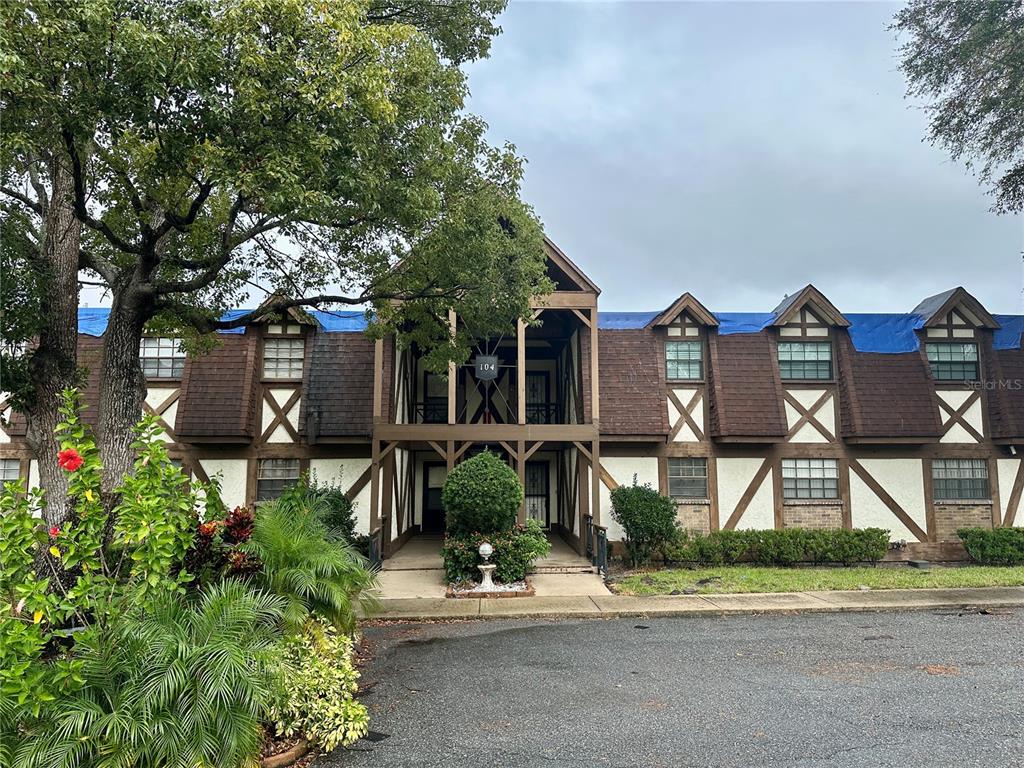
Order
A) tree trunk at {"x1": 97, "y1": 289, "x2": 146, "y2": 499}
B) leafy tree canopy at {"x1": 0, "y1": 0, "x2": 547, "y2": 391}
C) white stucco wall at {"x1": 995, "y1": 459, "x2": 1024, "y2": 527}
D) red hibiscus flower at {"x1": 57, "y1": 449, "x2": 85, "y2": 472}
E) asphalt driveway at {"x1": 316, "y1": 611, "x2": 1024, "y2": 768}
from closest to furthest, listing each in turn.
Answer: red hibiscus flower at {"x1": 57, "y1": 449, "x2": 85, "y2": 472}
asphalt driveway at {"x1": 316, "y1": 611, "x2": 1024, "y2": 768}
leafy tree canopy at {"x1": 0, "y1": 0, "x2": 547, "y2": 391}
tree trunk at {"x1": 97, "y1": 289, "x2": 146, "y2": 499}
white stucco wall at {"x1": 995, "y1": 459, "x2": 1024, "y2": 527}

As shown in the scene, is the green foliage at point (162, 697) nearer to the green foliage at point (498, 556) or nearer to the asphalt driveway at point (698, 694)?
the asphalt driveway at point (698, 694)

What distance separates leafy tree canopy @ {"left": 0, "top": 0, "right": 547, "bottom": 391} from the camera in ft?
18.2

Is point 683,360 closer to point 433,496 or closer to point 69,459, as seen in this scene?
point 433,496

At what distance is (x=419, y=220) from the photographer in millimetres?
7605

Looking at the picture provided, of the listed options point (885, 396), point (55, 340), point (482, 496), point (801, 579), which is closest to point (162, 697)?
point (55, 340)

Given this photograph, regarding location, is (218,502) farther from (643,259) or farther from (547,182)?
(643,259)

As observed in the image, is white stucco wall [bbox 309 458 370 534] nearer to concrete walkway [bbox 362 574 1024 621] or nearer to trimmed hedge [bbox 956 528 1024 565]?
concrete walkway [bbox 362 574 1024 621]

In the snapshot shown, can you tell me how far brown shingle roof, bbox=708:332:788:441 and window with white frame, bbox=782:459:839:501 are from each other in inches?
42.7

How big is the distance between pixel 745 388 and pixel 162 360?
1500cm

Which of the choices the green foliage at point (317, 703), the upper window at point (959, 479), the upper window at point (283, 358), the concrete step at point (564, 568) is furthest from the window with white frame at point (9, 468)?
the upper window at point (959, 479)

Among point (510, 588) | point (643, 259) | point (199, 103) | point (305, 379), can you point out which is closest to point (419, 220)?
point (199, 103)

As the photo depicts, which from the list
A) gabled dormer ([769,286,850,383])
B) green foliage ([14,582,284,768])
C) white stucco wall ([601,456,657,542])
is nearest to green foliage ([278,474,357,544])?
white stucco wall ([601,456,657,542])

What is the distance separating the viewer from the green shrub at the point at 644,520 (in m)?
13.1

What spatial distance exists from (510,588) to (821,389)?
995 cm
